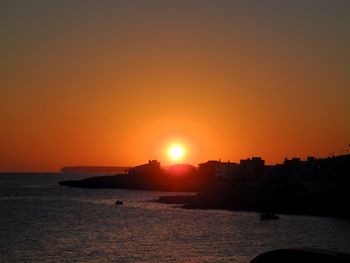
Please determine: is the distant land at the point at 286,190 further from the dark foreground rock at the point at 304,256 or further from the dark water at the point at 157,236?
the dark foreground rock at the point at 304,256

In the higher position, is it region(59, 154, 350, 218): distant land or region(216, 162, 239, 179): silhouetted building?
region(216, 162, 239, 179): silhouetted building

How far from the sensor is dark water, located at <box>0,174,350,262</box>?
46656 millimetres

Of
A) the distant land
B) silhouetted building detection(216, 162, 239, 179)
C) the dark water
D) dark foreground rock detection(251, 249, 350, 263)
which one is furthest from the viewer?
silhouetted building detection(216, 162, 239, 179)

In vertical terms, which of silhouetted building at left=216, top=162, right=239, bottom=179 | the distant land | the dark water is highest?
silhouetted building at left=216, top=162, right=239, bottom=179

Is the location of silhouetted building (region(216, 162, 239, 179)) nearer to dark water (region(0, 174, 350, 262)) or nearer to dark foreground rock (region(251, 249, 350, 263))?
dark water (region(0, 174, 350, 262))

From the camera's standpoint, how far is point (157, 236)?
2392 inches

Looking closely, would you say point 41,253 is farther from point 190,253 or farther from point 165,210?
point 165,210

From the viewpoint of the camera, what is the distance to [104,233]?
6322 cm

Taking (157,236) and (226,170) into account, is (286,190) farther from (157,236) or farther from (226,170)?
(157,236)

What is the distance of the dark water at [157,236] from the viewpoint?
46.7 m

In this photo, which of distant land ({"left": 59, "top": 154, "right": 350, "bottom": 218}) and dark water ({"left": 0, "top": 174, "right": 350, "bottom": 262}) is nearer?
dark water ({"left": 0, "top": 174, "right": 350, "bottom": 262})

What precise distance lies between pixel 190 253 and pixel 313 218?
134 feet

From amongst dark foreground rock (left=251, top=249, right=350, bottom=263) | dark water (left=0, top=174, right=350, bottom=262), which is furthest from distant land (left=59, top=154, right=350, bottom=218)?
dark foreground rock (left=251, top=249, right=350, bottom=263)

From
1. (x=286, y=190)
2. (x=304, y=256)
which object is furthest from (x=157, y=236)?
(x=286, y=190)
